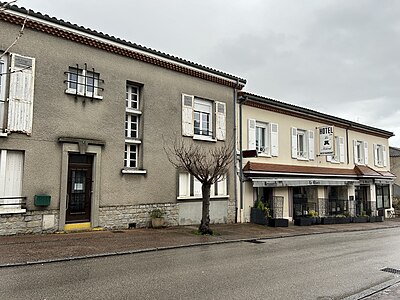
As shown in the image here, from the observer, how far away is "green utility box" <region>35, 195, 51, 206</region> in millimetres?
10938

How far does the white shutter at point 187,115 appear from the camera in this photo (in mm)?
15344

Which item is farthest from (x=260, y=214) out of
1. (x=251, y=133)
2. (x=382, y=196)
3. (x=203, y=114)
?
(x=382, y=196)

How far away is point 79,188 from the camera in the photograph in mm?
12297

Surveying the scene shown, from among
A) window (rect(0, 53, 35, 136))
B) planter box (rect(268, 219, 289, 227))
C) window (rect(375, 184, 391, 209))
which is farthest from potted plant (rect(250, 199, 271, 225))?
window (rect(375, 184, 391, 209))

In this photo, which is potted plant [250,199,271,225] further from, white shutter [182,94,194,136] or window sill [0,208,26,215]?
window sill [0,208,26,215]

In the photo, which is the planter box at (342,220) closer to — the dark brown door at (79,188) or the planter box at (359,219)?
the planter box at (359,219)

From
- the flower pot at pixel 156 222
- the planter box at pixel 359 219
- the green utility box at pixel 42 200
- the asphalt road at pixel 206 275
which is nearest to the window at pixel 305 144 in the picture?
the planter box at pixel 359 219

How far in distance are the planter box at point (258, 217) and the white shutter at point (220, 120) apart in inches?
157

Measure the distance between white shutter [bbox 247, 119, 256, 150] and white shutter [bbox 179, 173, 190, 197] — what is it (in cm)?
441

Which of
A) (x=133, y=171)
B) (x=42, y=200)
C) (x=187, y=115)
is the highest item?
(x=187, y=115)

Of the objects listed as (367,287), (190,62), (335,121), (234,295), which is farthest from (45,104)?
(335,121)

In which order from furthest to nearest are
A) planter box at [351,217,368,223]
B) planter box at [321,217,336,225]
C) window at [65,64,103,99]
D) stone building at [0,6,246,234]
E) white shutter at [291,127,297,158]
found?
planter box at [351,217,368,223] < white shutter at [291,127,297,158] < planter box at [321,217,336,225] < window at [65,64,103,99] < stone building at [0,6,246,234]

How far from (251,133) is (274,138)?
1958 mm

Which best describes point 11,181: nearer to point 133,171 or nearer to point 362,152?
point 133,171
